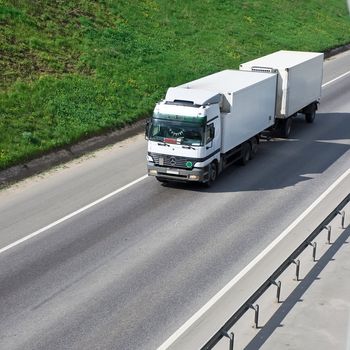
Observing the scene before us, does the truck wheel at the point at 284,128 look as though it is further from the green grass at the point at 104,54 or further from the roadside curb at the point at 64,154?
the green grass at the point at 104,54

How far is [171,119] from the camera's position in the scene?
76.5ft

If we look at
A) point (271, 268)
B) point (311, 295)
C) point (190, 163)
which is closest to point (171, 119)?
point (190, 163)

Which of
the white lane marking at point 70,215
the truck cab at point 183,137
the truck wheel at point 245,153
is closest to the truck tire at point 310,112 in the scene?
the truck wheel at point 245,153

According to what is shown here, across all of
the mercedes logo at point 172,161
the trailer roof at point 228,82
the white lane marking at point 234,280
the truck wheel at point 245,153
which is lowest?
the white lane marking at point 234,280

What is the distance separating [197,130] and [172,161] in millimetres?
1347

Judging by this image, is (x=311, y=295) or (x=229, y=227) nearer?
(x=311, y=295)

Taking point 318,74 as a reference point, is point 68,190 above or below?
below

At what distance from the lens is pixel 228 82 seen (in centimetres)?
2603

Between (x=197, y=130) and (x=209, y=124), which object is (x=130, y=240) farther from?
(x=209, y=124)

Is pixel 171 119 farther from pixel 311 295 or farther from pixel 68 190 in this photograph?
pixel 311 295

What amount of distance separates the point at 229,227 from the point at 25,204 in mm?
6645

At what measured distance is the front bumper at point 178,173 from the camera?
2314 centimetres

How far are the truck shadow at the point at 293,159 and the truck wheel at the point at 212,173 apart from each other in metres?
0.19

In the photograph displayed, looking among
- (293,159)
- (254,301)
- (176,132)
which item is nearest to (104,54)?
(293,159)
